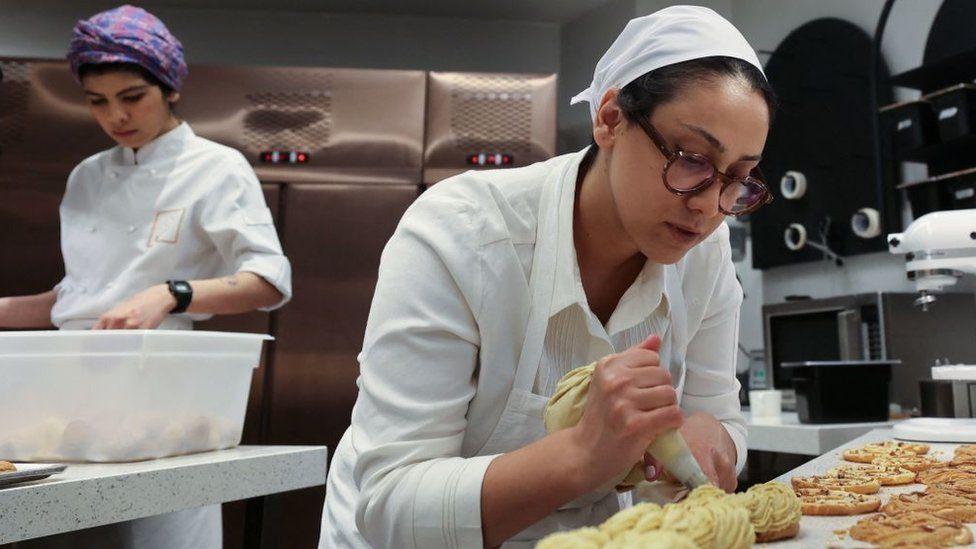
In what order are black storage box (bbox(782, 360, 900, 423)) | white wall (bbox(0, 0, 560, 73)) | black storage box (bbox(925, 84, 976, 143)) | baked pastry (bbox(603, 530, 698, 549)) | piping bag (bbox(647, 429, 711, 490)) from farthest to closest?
1. white wall (bbox(0, 0, 560, 73))
2. black storage box (bbox(925, 84, 976, 143))
3. black storage box (bbox(782, 360, 900, 423))
4. piping bag (bbox(647, 429, 711, 490))
5. baked pastry (bbox(603, 530, 698, 549))

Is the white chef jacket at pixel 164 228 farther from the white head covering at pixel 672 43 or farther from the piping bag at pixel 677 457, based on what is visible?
the piping bag at pixel 677 457

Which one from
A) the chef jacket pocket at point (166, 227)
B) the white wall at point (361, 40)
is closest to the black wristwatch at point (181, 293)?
the chef jacket pocket at point (166, 227)

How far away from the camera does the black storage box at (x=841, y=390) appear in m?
2.87

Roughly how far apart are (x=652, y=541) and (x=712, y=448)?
47cm

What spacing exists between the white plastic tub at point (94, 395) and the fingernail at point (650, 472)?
985 millimetres

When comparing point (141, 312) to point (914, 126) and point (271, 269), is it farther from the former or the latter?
point (914, 126)

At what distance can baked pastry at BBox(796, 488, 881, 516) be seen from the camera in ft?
3.25

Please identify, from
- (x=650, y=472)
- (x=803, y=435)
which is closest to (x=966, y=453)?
(x=650, y=472)

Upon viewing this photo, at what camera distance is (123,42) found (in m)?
2.13

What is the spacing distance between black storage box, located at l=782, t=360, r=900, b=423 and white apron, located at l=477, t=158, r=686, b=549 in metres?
1.92

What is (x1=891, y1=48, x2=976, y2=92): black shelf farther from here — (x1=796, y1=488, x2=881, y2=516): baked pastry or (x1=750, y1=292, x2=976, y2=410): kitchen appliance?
(x1=796, y1=488, x2=881, y2=516): baked pastry

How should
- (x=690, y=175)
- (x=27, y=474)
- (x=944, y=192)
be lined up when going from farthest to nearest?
(x=944, y=192)
(x=27, y=474)
(x=690, y=175)

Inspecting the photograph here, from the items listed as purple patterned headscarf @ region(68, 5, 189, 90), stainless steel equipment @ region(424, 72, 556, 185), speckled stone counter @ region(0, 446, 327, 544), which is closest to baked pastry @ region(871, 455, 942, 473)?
speckled stone counter @ region(0, 446, 327, 544)

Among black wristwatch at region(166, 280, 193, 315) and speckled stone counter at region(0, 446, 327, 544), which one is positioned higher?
black wristwatch at region(166, 280, 193, 315)
